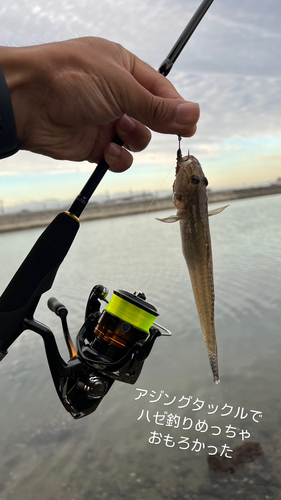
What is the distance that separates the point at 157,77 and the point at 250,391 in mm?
1999

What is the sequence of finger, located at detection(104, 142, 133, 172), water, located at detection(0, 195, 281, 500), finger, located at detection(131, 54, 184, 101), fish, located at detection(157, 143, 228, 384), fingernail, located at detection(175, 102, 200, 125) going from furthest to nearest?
water, located at detection(0, 195, 281, 500) → finger, located at detection(104, 142, 133, 172) → finger, located at detection(131, 54, 184, 101) → fingernail, located at detection(175, 102, 200, 125) → fish, located at detection(157, 143, 228, 384)

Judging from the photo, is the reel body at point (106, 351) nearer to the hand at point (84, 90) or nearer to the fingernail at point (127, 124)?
the hand at point (84, 90)

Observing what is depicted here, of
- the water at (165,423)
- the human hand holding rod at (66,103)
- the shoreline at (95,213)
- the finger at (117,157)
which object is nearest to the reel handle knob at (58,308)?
the human hand holding rod at (66,103)

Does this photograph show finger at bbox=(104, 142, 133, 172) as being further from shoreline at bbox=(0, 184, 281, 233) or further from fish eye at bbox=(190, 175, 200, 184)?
shoreline at bbox=(0, 184, 281, 233)

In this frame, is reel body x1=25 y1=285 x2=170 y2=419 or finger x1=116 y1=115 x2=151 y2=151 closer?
reel body x1=25 y1=285 x2=170 y2=419

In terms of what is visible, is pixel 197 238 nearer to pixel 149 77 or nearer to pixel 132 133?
pixel 149 77

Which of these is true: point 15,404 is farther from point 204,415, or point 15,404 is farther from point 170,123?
point 170,123

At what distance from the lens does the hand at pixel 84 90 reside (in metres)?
0.92

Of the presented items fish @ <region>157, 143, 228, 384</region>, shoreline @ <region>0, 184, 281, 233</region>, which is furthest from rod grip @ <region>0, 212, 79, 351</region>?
shoreline @ <region>0, 184, 281, 233</region>

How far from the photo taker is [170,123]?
1.00m

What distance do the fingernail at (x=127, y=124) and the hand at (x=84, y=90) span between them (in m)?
0.22

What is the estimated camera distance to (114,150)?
4.41 ft

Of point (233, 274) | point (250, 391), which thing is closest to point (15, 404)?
point (250, 391)

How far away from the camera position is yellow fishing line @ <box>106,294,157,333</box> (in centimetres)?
104
